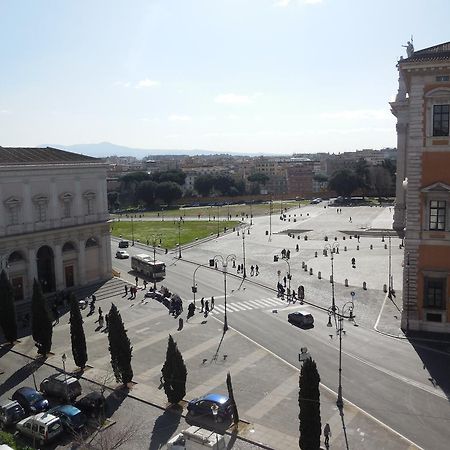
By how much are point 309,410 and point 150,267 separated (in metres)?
39.6

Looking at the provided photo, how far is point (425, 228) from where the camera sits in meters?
37.3

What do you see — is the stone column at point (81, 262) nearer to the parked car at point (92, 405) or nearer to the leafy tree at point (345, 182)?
the parked car at point (92, 405)

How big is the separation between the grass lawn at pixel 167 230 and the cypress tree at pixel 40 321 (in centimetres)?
4683

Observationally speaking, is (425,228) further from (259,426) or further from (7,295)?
(7,295)

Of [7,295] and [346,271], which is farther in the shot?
[346,271]

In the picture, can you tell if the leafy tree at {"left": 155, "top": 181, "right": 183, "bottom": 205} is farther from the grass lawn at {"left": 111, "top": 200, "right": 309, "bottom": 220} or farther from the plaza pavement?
the plaza pavement

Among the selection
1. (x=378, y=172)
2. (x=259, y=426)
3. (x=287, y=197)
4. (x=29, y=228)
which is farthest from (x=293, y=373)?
(x=287, y=197)

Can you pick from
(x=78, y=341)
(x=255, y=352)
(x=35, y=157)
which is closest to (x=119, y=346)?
(x=78, y=341)

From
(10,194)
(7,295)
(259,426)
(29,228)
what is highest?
(10,194)

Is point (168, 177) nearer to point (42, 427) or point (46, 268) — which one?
point (46, 268)

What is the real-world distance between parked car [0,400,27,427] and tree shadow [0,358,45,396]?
13.2 feet

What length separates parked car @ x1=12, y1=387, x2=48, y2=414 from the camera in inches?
1085

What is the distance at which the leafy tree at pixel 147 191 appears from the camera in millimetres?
146750

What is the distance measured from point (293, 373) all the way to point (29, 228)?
91.7 feet
